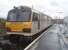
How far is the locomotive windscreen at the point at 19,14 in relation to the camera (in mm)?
18906

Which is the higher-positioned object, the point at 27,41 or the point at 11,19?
the point at 11,19

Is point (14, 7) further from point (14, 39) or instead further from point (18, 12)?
point (14, 39)

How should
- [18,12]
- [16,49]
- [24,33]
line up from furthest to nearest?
[18,12], [24,33], [16,49]

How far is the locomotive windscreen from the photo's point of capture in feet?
62.0

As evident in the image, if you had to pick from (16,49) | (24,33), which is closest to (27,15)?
(24,33)

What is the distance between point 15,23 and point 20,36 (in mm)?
1388

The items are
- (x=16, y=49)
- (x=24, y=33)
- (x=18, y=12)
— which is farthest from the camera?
(x=18, y=12)

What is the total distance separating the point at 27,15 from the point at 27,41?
2484mm

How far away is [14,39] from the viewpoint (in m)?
19.4

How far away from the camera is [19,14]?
1939 cm

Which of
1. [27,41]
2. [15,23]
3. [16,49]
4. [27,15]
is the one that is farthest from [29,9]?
[16,49]

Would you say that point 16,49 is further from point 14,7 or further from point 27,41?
point 14,7

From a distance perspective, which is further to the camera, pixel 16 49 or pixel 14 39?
pixel 14 39

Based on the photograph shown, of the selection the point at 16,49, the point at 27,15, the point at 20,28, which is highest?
the point at 27,15
